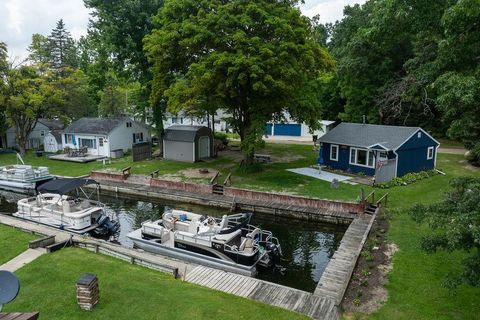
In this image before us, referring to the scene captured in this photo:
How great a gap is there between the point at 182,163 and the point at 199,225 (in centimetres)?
1744

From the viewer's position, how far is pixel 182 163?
34344mm

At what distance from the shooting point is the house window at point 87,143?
39938 mm

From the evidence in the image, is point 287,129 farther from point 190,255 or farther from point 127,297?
point 127,297

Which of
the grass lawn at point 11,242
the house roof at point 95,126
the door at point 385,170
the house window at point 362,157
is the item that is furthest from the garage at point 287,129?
the grass lawn at point 11,242

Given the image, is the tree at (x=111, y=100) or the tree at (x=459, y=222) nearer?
the tree at (x=459, y=222)

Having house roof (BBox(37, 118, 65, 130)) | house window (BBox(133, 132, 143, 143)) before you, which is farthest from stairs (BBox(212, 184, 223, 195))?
house roof (BBox(37, 118, 65, 130))

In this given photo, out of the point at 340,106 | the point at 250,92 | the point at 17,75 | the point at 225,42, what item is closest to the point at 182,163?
the point at 250,92

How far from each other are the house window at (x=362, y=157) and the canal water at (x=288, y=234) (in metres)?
8.55

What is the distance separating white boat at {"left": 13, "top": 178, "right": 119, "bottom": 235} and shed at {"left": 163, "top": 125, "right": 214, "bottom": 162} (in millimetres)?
13839

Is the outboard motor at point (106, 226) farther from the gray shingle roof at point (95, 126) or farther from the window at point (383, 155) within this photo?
the gray shingle roof at point (95, 126)

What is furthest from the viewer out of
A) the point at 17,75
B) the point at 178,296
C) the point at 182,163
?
the point at 17,75

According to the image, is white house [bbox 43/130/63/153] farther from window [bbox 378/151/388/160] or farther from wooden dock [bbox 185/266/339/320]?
wooden dock [bbox 185/266/339/320]

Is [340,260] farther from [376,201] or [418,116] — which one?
[418,116]

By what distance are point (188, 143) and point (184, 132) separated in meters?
1.29
